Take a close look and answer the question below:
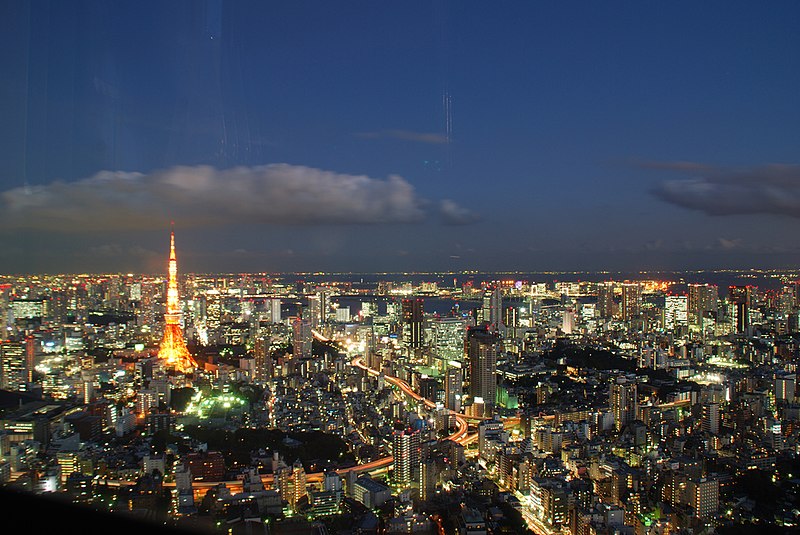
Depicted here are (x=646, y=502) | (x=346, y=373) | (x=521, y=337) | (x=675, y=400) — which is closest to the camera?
(x=646, y=502)

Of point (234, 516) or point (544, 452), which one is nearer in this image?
point (234, 516)

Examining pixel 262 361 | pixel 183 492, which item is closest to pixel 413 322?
pixel 262 361

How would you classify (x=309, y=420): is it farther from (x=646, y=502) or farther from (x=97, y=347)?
(x=646, y=502)

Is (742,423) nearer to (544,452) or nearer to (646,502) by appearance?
(544,452)

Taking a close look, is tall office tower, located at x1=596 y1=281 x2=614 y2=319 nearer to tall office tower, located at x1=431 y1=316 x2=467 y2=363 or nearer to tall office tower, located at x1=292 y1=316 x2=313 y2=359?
tall office tower, located at x1=431 y1=316 x2=467 y2=363

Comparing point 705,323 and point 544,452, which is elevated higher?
point 705,323

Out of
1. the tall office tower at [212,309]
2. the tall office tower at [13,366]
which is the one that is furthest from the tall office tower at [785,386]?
the tall office tower at [13,366]

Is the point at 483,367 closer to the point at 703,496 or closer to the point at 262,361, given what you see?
the point at 262,361

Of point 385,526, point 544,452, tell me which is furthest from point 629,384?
point 385,526

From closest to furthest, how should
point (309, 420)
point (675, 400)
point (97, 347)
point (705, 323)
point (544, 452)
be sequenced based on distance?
1. point (544, 452)
2. point (309, 420)
3. point (97, 347)
4. point (675, 400)
5. point (705, 323)
